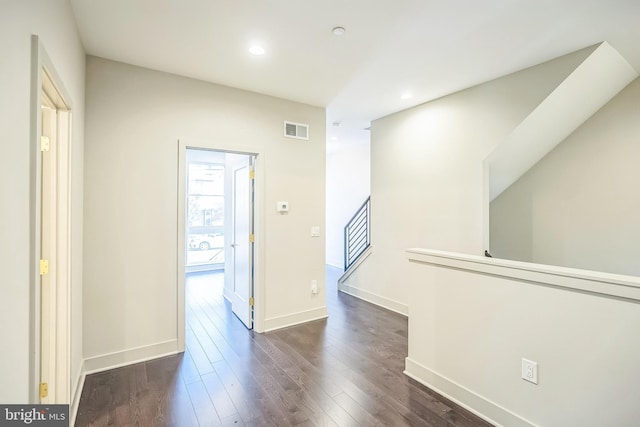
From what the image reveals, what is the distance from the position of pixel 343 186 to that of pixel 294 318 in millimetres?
4444

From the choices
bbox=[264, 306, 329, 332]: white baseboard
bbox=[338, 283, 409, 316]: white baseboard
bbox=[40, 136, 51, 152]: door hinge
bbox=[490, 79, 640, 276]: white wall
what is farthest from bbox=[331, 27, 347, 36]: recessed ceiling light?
bbox=[338, 283, 409, 316]: white baseboard

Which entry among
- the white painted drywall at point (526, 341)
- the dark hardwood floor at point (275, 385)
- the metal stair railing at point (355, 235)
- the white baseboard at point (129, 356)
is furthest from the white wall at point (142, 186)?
the metal stair railing at point (355, 235)

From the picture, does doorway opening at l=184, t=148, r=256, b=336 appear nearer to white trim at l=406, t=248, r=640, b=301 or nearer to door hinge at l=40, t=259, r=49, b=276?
door hinge at l=40, t=259, r=49, b=276

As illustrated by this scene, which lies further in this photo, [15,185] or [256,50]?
[256,50]

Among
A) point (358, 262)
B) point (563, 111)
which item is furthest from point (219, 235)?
point (563, 111)

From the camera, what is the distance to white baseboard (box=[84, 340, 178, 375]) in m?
2.69

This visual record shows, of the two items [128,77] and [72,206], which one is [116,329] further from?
[128,77]

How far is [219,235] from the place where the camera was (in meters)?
7.75

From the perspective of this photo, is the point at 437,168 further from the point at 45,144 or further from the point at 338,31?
the point at 45,144

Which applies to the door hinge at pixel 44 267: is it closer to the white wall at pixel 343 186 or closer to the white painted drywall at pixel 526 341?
the white painted drywall at pixel 526 341

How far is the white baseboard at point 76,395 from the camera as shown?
204 cm

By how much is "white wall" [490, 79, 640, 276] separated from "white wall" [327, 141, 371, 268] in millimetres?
3328

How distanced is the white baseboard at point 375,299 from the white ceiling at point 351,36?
3026 mm

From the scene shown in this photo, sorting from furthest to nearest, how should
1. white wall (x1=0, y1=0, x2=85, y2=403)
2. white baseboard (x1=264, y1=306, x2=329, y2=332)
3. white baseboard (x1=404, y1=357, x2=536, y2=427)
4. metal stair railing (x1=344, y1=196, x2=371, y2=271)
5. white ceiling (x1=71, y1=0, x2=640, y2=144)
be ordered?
1. metal stair railing (x1=344, y1=196, x2=371, y2=271)
2. white baseboard (x1=264, y1=306, x2=329, y2=332)
3. white ceiling (x1=71, y1=0, x2=640, y2=144)
4. white baseboard (x1=404, y1=357, x2=536, y2=427)
5. white wall (x1=0, y1=0, x2=85, y2=403)
